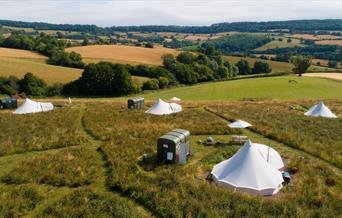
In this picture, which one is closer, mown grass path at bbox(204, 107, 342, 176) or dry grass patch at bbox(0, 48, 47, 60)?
mown grass path at bbox(204, 107, 342, 176)

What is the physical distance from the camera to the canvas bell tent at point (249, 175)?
14.0 metres

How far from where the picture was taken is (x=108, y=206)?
1234 centimetres

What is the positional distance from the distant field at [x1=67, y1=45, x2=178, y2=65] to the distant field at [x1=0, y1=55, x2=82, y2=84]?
13572 millimetres

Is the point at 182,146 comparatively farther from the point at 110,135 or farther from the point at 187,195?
the point at 110,135

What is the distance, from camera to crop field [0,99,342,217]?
40.0 feet

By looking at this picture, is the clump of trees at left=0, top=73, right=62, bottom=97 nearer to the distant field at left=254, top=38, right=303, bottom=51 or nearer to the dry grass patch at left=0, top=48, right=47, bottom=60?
the dry grass patch at left=0, top=48, right=47, bottom=60

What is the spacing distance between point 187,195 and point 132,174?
3.21m

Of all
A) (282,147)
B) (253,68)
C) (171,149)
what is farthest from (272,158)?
(253,68)

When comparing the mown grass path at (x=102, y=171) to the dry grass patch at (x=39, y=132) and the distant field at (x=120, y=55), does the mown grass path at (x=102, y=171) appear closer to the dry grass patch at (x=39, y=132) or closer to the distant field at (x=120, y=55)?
the dry grass patch at (x=39, y=132)

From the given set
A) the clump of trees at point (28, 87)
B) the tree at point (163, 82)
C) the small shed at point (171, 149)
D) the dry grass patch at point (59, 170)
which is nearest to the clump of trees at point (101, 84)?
the clump of trees at point (28, 87)

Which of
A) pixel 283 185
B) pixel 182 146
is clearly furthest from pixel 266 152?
pixel 182 146

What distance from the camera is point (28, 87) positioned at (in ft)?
204

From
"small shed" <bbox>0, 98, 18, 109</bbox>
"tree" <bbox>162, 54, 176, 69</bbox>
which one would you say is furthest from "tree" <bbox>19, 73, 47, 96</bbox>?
"tree" <bbox>162, 54, 176, 69</bbox>

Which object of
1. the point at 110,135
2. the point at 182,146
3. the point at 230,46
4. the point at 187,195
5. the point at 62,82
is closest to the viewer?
the point at 187,195
